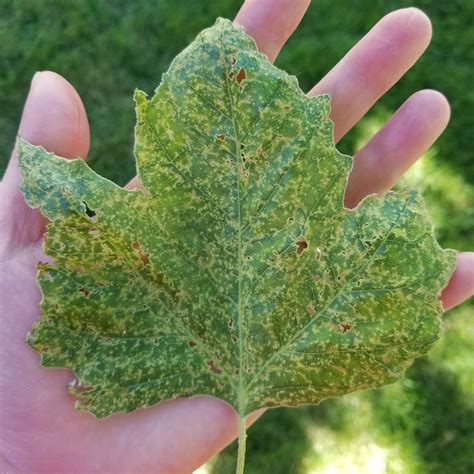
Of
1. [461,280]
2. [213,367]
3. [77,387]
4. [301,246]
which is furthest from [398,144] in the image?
[77,387]

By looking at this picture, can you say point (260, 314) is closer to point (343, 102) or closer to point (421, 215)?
point (421, 215)

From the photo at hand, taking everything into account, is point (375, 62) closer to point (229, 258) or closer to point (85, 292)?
point (229, 258)

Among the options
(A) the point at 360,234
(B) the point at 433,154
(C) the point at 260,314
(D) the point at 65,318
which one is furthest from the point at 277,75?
(B) the point at 433,154

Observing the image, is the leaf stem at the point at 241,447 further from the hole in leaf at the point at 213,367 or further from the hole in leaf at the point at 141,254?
the hole in leaf at the point at 141,254

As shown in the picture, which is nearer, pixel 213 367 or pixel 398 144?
pixel 213 367

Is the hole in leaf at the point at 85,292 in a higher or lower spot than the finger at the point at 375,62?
lower

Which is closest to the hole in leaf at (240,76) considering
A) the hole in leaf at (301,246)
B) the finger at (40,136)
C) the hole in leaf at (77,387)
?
the hole in leaf at (301,246)

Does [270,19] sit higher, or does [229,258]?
[270,19]
